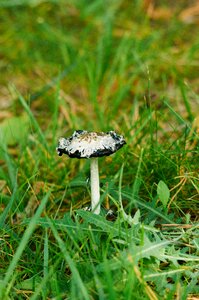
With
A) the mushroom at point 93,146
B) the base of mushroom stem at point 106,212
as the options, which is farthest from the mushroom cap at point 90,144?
the base of mushroom stem at point 106,212

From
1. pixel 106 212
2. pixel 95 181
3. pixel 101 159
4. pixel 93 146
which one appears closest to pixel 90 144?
pixel 93 146

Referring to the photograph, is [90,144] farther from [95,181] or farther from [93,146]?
[95,181]

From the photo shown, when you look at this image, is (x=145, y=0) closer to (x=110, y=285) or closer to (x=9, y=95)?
(x=9, y=95)

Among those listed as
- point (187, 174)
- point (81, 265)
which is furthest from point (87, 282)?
point (187, 174)

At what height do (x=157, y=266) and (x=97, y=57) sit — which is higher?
(x=97, y=57)

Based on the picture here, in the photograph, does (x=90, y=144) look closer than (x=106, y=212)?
Yes

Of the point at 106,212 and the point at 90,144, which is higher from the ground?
the point at 90,144

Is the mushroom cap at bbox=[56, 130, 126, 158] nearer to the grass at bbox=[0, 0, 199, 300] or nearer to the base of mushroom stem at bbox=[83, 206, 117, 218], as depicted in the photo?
the grass at bbox=[0, 0, 199, 300]

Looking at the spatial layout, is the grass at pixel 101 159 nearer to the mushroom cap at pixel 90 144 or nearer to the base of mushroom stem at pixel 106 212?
the base of mushroom stem at pixel 106 212
